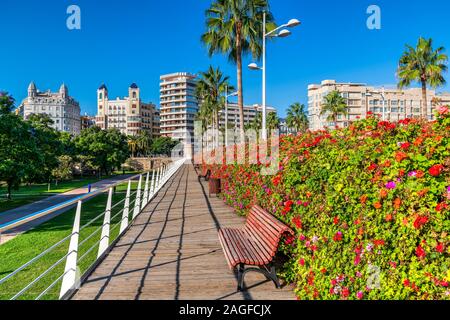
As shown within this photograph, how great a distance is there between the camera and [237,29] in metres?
19.7

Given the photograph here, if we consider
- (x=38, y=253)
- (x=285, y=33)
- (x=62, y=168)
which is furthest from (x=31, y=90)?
(x=285, y=33)

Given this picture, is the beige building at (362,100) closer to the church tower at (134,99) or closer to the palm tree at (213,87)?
the palm tree at (213,87)

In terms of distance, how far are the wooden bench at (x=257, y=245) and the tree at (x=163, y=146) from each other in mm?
113336

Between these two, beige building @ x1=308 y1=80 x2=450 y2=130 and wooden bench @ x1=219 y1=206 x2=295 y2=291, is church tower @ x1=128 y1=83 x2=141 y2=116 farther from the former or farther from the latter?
wooden bench @ x1=219 y1=206 x2=295 y2=291

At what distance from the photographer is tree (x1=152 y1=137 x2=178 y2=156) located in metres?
117

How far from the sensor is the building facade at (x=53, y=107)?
527ft

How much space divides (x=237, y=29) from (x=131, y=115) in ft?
446

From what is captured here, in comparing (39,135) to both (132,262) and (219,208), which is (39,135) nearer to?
(219,208)

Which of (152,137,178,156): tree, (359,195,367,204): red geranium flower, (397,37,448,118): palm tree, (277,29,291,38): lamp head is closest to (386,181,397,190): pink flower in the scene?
(359,195,367,204): red geranium flower

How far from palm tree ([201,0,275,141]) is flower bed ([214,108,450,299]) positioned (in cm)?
1501

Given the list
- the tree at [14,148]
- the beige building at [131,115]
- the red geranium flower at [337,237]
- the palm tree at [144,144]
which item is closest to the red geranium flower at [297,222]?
the red geranium flower at [337,237]

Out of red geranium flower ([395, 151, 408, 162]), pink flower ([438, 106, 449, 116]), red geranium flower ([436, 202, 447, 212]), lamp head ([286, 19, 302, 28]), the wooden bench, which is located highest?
lamp head ([286, 19, 302, 28])

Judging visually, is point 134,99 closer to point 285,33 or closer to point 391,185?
point 285,33

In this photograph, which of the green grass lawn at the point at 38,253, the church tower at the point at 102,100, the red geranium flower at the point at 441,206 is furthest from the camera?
the church tower at the point at 102,100
